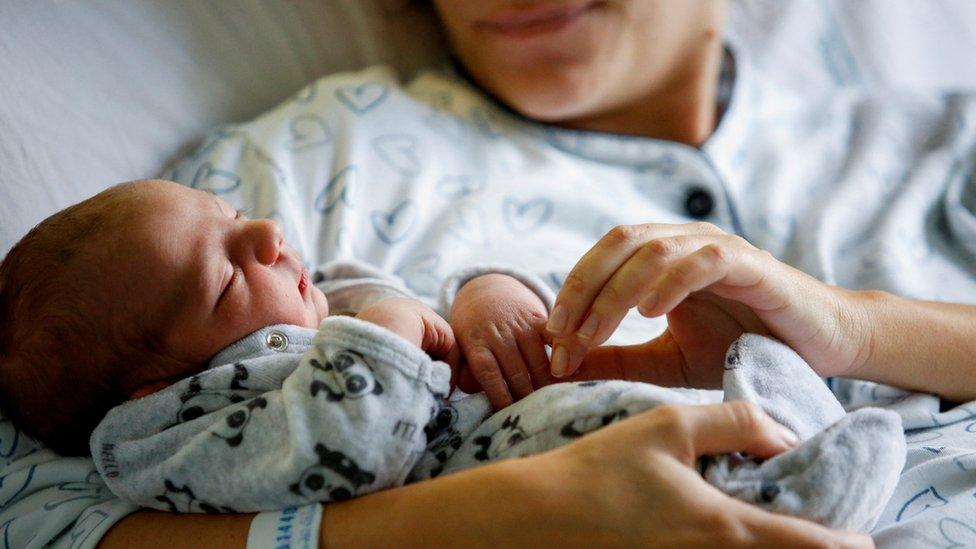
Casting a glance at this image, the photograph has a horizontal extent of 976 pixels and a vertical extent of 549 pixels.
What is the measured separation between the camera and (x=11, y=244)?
0.95m

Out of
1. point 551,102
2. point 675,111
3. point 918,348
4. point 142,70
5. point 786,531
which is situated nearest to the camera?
point 786,531

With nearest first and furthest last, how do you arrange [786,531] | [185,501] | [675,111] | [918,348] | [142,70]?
[786,531] → [185,501] → [918,348] → [142,70] → [675,111]

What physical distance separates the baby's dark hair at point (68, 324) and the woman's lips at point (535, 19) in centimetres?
62

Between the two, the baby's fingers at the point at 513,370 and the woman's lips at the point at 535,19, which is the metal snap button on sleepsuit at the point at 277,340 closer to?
the baby's fingers at the point at 513,370

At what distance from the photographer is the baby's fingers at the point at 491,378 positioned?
0.81m

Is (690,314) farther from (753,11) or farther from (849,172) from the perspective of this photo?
(753,11)

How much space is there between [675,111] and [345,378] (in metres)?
0.88

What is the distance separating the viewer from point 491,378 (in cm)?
81

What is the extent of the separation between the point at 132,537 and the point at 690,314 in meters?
0.52

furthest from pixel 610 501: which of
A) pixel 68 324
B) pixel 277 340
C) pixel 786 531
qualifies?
pixel 68 324

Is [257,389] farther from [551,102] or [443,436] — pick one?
[551,102]

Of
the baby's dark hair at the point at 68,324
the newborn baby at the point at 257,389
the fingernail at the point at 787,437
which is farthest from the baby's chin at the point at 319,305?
the fingernail at the point at 787,437

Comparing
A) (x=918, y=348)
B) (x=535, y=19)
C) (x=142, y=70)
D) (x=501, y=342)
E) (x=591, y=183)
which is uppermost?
(x=142, y=70)

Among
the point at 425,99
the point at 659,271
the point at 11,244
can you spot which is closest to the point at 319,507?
the point at 659,271
